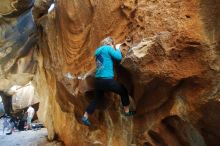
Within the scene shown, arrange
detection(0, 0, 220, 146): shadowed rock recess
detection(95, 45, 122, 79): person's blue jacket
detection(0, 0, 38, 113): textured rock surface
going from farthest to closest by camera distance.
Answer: detection(0, 0, 38, 113): textured rock surface → detection(95, 45, 122, 79): person's blue jacket → detection(0, 0, 220, 146): shadowed rock recess

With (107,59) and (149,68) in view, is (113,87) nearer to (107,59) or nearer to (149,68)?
(107,59)

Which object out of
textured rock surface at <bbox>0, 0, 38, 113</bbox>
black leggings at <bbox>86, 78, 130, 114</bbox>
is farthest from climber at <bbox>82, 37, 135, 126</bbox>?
textured rock surface at <bbox>0, 0, 38, 113</bbox>

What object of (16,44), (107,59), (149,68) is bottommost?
(149,68)

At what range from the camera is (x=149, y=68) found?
4.74 metres

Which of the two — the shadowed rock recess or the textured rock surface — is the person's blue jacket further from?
the textured rock surface

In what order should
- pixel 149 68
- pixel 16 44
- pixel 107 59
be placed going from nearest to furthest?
1. pixel 149 68
2. pixel 107 59
3. pixel 16 44

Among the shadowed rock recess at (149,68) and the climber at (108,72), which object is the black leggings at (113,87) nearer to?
the climber at (108,72)

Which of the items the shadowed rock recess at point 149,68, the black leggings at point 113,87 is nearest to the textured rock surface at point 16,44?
the shadowed rock recess at point 149,68

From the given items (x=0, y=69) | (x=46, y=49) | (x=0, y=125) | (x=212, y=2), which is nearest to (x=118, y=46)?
(x=212, y=2)

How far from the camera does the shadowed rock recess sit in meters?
4.55

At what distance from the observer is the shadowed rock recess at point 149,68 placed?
4547 millimetres

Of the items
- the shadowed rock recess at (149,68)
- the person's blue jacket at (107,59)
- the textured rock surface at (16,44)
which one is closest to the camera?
the shadowed rock recess at (149,68)

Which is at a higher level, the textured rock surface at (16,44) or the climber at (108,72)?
the textured rock surface at (16,44)

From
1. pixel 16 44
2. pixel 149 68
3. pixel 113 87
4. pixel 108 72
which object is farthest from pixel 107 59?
pixel 16 44
